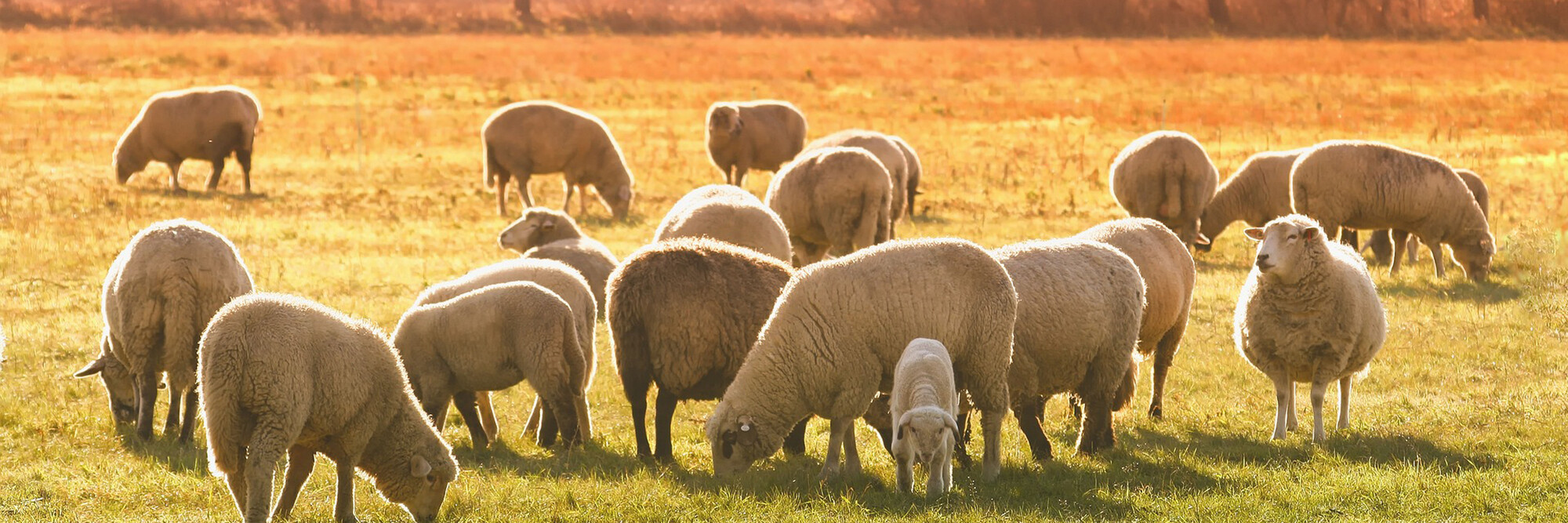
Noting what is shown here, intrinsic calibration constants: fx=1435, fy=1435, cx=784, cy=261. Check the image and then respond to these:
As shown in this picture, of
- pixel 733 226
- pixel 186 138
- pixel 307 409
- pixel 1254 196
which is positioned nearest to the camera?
pixel 307 409

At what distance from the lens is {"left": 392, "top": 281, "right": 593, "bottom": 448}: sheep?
961 centimetres

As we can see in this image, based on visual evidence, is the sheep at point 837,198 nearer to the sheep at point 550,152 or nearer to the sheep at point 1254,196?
the sheep at point 1254,196

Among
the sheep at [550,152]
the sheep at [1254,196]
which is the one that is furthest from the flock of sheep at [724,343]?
the sheep at [550,152]

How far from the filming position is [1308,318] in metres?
9.85

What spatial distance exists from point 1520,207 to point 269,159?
74.1ft

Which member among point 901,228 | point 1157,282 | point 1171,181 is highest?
point 1157,282

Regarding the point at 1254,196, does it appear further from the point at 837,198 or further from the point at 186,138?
the point at 186,138

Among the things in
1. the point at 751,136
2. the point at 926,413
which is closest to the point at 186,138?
the point at 751,136

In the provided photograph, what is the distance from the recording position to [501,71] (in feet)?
158

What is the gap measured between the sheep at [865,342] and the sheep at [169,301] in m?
3.84

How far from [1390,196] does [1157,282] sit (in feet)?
25.5

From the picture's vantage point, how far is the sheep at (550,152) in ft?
76.4

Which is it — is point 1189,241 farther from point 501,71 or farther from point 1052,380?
point 501,71

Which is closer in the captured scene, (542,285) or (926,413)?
(926,413)
